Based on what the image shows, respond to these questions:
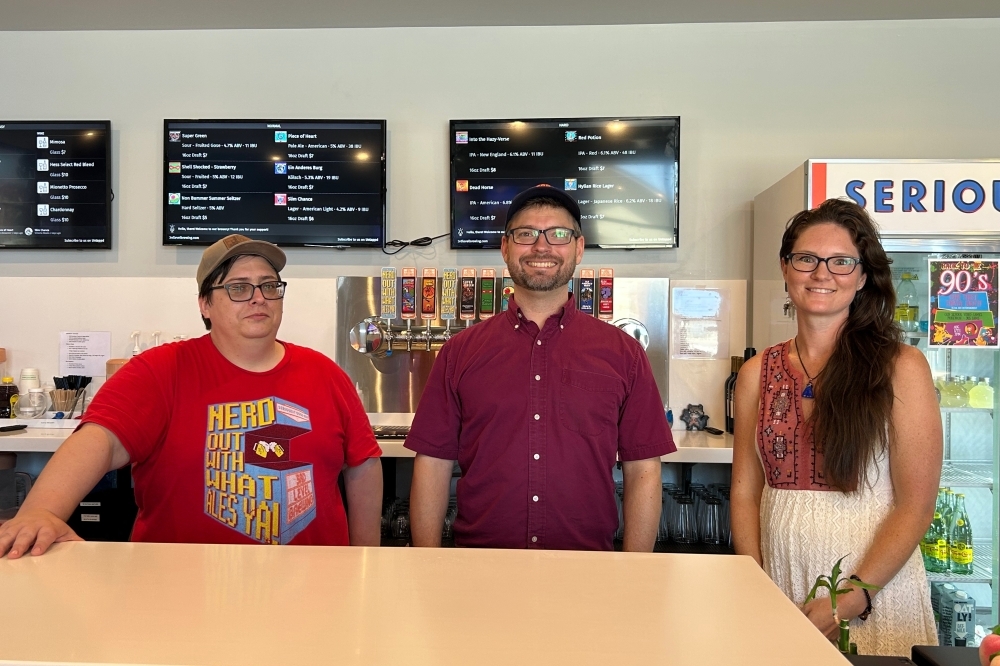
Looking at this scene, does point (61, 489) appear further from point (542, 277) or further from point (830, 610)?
point (830, 610)

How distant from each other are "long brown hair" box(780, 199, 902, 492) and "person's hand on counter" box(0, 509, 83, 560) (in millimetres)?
1556

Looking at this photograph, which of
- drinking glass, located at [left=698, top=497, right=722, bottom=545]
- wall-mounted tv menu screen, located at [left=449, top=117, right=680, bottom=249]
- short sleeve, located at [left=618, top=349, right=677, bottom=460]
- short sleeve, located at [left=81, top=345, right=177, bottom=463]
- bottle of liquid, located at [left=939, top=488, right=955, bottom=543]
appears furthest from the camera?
wall-mounted tv menu screen, located at [left=449, top=117, right=680, bottom=249]

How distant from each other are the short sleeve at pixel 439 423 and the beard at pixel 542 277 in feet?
0.97

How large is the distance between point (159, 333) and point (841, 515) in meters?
3.24

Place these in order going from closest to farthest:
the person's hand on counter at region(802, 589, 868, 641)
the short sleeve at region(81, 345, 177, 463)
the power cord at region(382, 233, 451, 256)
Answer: the person's hand on counter at region(802, 589, 868, 641)
the short sleeve at region(81, 345, 177, 463)
the power cord at region(382, 233, 451, 256)

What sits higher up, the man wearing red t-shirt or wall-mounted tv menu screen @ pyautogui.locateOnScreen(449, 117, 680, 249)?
wall-mounted tv menu screen @ pyautogui.locateOnScreen(449, 117, 680, 249)

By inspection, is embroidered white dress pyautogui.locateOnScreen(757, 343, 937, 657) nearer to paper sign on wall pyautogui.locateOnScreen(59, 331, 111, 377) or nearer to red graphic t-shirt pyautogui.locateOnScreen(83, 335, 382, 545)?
red graphic t-shirt pyautogui.locateOnScreen(83, 335, 382, 545)

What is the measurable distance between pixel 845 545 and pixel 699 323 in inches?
78.6

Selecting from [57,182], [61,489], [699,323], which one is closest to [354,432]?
[61,489]

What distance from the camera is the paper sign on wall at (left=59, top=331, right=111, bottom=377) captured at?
363 centimetres

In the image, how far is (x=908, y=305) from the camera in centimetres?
287

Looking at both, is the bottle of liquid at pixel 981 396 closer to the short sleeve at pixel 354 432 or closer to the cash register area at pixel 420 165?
the cash register area at pixel 420 165

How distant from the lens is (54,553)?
3.46 ft

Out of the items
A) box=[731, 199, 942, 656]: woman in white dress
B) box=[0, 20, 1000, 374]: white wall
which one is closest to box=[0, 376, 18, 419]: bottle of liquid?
box=[0, 20, 1000, 374]: white wall
